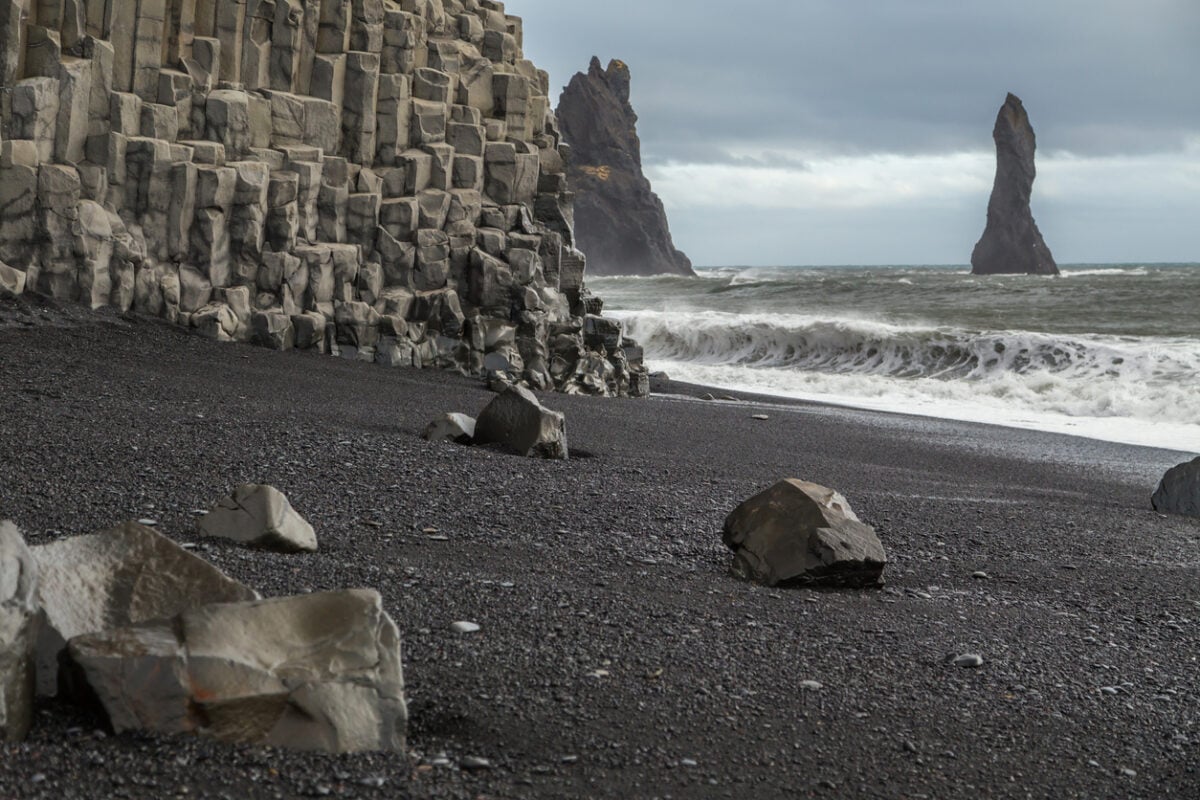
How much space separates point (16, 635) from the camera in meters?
2.91

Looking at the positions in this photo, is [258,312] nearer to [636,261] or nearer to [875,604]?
[875,604]

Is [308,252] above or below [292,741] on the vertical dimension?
above

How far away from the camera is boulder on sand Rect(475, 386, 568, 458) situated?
863 centimetres

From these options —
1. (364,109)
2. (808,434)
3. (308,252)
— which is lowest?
(808,434)

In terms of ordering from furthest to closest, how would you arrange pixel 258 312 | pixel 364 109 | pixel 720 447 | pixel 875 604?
1. pixel 364 109
2. pixel 258 312
3. pixel 720 447
4. pixel 875 604

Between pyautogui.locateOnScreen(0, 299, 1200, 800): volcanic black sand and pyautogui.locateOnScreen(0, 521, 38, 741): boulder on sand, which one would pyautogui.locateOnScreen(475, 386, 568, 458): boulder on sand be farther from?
pyautogui.locateOnScreen(0, 521, 38, 741): boulder on sand

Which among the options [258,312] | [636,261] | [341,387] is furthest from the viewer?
[636,261]

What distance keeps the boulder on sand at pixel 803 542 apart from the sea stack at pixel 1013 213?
91713mm

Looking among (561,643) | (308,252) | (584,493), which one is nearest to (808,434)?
(584,493)

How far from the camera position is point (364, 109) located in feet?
55.4

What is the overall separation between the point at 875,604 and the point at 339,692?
3068 mm

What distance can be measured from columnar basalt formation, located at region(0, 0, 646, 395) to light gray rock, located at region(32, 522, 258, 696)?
36.4 feet

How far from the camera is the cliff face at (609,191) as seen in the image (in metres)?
101

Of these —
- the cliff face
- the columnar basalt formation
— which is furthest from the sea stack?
the columnar basalt formation
